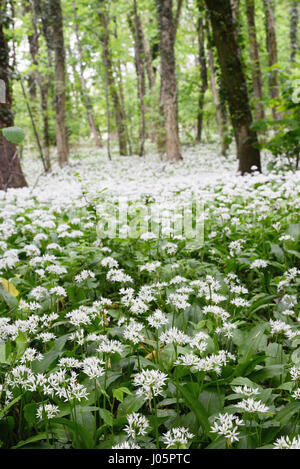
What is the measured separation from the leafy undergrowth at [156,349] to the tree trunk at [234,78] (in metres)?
3.99

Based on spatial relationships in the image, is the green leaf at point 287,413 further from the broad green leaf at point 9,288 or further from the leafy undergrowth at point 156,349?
the broad green leaf at point 9,288

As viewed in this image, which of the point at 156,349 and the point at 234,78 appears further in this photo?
the point at 234,78

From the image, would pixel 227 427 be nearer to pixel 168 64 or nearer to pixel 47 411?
pixel 47 411

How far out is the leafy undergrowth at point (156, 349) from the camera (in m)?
1.44

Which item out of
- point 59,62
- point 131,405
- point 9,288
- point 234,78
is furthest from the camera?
point 59,62

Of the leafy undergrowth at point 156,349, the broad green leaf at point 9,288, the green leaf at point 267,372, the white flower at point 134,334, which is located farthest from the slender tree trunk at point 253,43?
the white flower at point 134,334

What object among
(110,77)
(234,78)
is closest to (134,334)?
(234,78)

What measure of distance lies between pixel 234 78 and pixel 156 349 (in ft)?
23.4

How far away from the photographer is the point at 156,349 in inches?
80.7

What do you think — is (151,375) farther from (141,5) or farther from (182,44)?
(182,44)

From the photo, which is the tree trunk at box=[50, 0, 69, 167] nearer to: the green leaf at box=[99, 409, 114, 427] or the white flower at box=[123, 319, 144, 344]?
the white flower at box=[123, 319, 144, 344]
